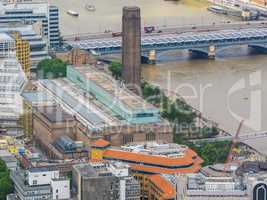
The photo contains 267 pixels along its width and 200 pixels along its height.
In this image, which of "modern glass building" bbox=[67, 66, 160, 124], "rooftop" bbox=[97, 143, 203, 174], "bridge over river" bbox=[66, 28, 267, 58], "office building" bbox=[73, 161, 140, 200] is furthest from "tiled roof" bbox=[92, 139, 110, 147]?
"bridge over river" bbox=[66, 28, 267, 58]

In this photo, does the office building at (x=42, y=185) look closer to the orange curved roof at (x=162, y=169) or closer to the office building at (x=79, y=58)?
the orange curved roof at (x=162, y=169)

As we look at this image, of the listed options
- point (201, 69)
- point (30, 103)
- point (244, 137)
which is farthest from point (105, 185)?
point (201, 69)

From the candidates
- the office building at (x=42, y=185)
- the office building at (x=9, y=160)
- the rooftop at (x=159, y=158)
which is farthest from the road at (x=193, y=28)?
the office building at (x=42, y=185)

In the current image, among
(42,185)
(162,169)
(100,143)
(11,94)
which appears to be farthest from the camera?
(11,94)

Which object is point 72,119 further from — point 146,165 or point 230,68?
point 230,68

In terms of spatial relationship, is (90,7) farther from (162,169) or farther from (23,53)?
(162,169)

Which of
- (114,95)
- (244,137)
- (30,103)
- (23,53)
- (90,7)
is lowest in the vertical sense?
(244,137)

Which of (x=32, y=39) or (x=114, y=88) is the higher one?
(x=32, y=39)

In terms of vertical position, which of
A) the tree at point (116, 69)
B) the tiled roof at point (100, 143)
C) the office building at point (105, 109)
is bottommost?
the tiled roof at point (100, 143)
